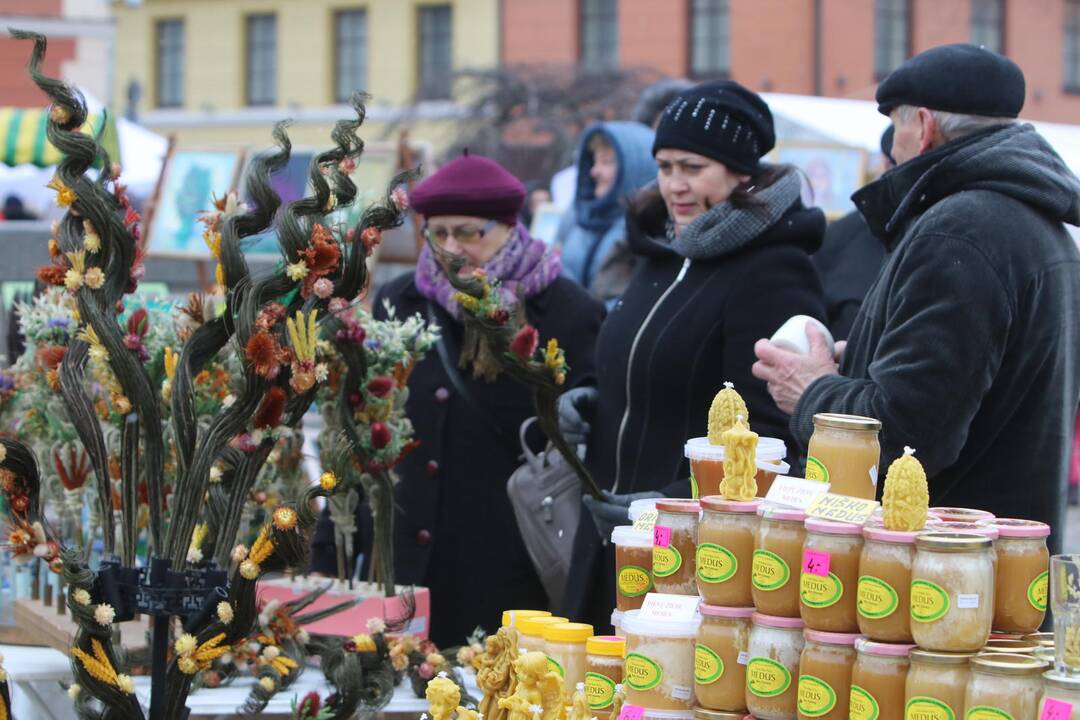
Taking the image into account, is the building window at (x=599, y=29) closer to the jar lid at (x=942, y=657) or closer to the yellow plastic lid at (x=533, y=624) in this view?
the yellow plastic lid at (x=533, y=624)

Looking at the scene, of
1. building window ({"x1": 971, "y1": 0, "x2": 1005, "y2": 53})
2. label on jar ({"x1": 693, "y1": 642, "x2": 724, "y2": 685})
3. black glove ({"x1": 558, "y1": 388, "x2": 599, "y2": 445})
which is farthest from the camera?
building window ({"x1": 971, "y1": 0, "x2": 1005, "y2": 53})

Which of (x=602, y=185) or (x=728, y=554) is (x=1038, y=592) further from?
(x=602, y=185)

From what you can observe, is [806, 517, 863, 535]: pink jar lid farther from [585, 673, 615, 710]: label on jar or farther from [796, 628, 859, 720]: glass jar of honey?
[585, 673, 615, 710]: label on jar

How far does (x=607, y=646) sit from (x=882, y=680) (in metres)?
0.49

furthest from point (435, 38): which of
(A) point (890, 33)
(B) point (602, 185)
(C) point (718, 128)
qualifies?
(C) point (718, 128)

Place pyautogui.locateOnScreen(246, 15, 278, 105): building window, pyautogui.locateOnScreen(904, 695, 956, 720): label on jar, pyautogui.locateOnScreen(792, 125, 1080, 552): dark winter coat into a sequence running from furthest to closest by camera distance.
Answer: pyautogui.locateOnScreen(246, 15, 278, 105): building window < pyautogui.locateOnScreen(792, 125, 1080, 552): dark winter coat < pyautogui.locateOnScreen(904, 695, 956, 720): label on jar

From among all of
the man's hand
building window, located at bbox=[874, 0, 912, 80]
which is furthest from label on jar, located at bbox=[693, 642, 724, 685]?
building window, located at bbox=[874, 0, 912, 80]

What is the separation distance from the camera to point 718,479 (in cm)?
241

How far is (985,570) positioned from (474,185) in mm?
2314

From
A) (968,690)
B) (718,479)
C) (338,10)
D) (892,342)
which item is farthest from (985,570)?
(338,10)

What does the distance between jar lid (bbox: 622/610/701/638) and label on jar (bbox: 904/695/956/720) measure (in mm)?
332

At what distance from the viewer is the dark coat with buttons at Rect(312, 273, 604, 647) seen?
12.9ft

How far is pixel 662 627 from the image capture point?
209 cm

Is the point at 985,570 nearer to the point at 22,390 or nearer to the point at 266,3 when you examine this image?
the point at 22,390
